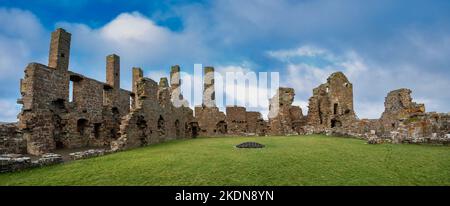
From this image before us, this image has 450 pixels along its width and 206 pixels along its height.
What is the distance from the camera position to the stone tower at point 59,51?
16656 millimetres

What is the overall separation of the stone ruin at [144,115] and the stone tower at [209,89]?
4.3 inches

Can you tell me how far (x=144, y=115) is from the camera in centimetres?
1584

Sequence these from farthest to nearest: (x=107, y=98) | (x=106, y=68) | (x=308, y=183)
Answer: (x=106, y=68) < (x=107, y=98) < (x=308, y=183)

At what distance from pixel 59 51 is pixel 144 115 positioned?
7.08 meters

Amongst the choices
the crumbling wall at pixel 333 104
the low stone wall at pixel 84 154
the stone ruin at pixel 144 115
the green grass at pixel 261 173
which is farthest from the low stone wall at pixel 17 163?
the crumbling wall at pixel 333 104

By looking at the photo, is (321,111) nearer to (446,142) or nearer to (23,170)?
(446,142)

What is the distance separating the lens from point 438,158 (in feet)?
24.9

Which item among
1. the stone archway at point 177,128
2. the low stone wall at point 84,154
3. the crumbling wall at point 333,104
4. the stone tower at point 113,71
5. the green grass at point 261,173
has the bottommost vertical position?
the low stone wall at point 84,154

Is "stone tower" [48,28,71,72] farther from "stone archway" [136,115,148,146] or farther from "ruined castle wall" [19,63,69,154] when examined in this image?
"stone archway" [136,115,148,146]

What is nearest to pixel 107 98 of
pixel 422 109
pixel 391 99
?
pixel 422 109

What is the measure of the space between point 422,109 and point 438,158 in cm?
760

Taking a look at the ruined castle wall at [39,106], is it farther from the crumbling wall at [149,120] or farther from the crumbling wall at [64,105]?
the crumbling wall at [149,120]

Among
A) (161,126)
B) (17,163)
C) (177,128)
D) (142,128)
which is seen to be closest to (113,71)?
(177,128)

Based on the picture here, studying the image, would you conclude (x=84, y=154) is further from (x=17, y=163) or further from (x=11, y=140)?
Answer: (x=11, y=140)
